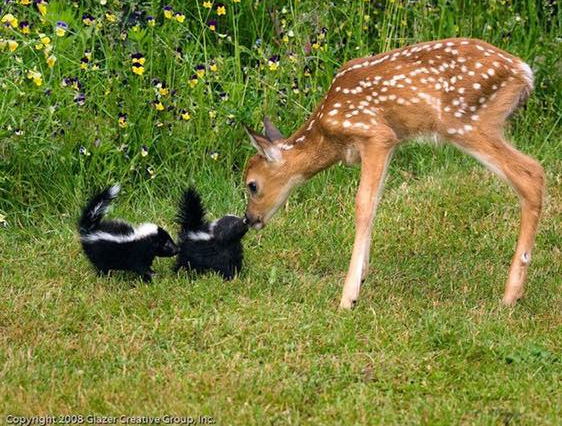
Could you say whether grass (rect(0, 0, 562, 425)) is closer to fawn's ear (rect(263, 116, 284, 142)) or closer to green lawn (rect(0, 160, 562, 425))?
green lawn (rect(0, 160, 562, 425))

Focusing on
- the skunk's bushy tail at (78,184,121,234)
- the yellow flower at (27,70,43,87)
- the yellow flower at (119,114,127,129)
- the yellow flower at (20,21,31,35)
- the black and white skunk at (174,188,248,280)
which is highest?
the yellow flower at (20,21,31,35)

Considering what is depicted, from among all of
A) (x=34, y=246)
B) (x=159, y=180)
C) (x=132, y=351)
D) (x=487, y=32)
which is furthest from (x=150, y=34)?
(x=132, y=351)

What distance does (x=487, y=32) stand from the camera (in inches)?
397

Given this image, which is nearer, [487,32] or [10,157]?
[10,157]

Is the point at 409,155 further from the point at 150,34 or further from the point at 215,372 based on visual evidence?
the point at 215,372

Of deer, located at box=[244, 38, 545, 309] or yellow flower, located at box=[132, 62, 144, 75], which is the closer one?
deer, located at box=[244, 38, 545, 309]

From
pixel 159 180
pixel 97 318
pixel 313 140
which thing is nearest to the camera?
pixel 97 318

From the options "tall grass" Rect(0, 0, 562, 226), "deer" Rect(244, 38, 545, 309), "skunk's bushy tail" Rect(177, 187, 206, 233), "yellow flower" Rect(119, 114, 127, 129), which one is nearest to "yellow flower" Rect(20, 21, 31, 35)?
"tall grass" Rect(0, 0, 562, 226)

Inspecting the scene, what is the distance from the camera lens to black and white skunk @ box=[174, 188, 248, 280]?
7457mm

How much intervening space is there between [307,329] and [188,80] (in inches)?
128

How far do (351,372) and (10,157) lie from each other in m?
3.56

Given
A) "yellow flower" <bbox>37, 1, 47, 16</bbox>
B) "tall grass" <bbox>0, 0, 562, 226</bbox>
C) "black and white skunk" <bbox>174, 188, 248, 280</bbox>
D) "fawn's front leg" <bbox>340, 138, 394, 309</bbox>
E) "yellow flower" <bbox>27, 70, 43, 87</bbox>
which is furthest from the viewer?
"tall grass" <bbox>0, 0, 562, 226</bbox>

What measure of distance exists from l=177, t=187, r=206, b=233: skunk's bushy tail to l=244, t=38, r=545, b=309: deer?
0.95 metres

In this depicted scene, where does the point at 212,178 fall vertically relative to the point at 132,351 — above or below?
below
